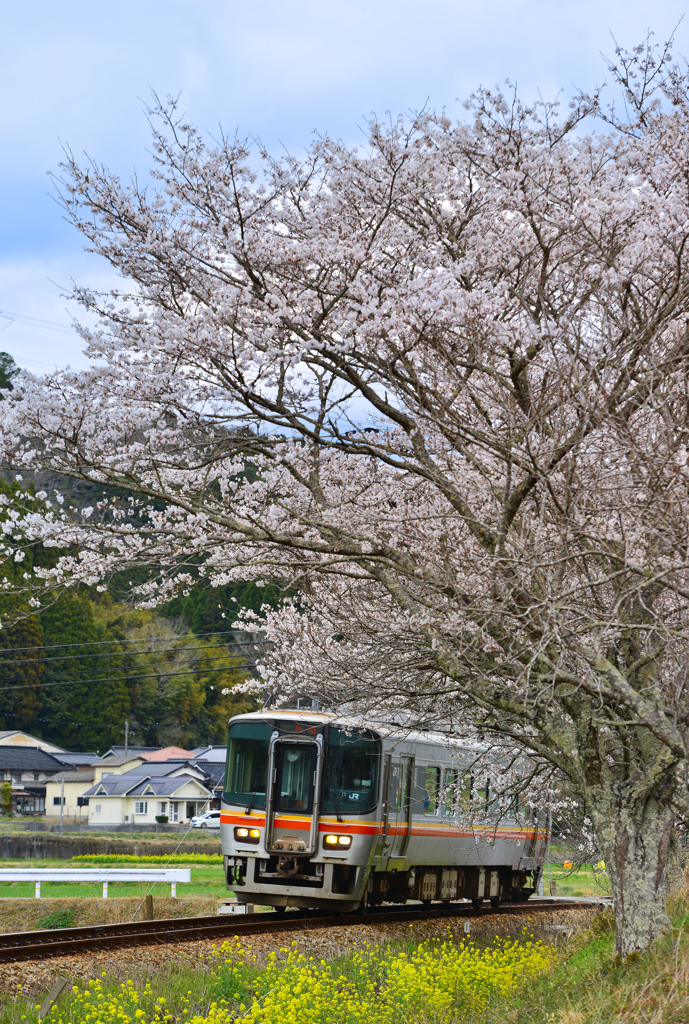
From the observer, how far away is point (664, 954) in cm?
643

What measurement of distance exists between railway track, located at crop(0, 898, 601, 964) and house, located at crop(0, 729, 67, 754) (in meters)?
44.4

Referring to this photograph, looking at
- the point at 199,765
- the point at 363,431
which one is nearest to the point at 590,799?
the point at 363,431

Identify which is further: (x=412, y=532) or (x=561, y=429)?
(x=412, y=532)

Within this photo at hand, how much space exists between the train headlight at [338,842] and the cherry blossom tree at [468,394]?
392cm

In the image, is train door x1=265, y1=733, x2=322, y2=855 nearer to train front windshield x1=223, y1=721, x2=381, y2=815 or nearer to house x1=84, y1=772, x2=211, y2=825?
train front windshield x1=223, y1=721, x2=381, y2=815

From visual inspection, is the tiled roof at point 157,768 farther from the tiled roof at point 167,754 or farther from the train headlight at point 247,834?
the train headlight at point 247,834

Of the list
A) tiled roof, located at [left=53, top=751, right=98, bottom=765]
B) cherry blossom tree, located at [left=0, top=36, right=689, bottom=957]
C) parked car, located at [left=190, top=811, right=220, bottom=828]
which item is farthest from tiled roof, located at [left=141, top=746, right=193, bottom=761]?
cherry blossom tree, located at [left=0, top=36, right=689, bottom=957]

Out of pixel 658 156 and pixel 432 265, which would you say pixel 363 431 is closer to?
pixel 432 265

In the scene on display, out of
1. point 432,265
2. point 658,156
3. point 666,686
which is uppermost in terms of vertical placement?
point 658,156

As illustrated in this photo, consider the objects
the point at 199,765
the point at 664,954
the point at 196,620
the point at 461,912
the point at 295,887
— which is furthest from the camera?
the point at 196,620

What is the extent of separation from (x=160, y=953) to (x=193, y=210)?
261 inches

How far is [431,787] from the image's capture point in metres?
13.3

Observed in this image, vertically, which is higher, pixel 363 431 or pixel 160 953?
pixel 363 431

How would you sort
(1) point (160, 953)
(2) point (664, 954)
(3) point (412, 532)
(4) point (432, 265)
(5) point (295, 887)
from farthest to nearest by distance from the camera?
(5) point (295, 887) < (1) point (160, 953) < (3) point (412, 532) < (4) point (432, 265) < (2) point (664, 954)
